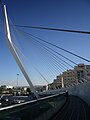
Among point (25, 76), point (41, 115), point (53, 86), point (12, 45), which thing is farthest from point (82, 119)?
point (53, 86)

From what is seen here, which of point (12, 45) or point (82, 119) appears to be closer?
point (82, 119)

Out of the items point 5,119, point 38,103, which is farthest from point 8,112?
point 38,103

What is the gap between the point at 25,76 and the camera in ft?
113

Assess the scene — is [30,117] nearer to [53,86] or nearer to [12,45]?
[12,45]

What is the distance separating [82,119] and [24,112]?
8450 mm

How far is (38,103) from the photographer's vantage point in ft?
45.0

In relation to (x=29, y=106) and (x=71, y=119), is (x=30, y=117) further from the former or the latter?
(x=71, y=119)

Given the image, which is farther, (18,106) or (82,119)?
(82,119)

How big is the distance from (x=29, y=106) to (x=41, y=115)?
2655 mm

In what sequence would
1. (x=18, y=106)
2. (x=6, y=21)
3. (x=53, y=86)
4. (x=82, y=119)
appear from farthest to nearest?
(x=53, y=86)
(x=6, y=21)
(x=82, y=119)
(x=18, y=106)

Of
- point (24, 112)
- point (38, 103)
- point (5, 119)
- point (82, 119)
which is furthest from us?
point (82, 119)

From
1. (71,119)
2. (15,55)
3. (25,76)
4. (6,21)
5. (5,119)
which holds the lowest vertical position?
(71,119)

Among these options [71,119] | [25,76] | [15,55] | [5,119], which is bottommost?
[71,119]

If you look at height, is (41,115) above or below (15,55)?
below
